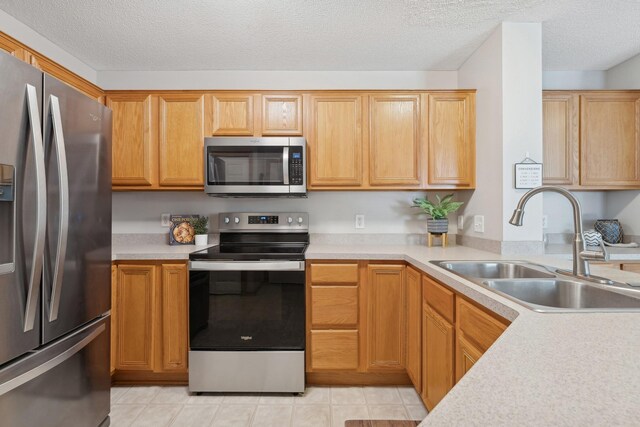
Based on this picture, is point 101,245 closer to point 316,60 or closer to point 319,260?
point 319,260

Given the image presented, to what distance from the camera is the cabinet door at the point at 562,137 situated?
2545mm

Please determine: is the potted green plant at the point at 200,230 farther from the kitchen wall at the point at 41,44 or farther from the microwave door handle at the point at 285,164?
the kitchen wall at the point at 41,44

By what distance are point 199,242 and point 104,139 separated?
4.14 feet

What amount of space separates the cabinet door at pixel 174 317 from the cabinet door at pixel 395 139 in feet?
5.00

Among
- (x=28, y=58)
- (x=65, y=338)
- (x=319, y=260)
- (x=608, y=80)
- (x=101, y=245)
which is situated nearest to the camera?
(x=65, y=338)

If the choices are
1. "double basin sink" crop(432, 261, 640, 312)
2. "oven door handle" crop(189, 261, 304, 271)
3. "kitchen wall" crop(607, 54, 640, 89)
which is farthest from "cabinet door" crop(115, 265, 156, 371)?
"kitchen wall" crop(607, 54, 640, 89)

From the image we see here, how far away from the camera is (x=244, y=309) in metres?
2.20

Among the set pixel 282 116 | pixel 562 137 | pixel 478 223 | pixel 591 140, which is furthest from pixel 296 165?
pixel 591 140

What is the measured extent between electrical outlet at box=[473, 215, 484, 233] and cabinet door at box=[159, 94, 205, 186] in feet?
6.65

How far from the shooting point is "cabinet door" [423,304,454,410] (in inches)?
62.8

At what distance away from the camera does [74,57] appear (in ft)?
8.55

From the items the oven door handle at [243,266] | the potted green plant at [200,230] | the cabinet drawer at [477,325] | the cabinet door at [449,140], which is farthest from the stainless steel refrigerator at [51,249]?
the cabinet door at [449,140]

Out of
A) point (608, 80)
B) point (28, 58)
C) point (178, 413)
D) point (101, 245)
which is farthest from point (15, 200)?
point (608, 80)

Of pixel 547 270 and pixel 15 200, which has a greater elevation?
pixel 15 200
